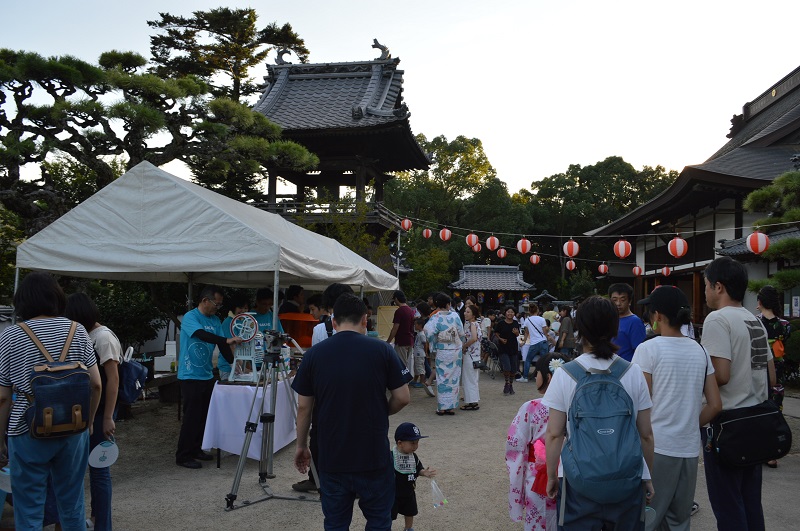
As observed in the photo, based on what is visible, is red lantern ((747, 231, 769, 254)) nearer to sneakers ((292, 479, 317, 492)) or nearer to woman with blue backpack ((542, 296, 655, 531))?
sneakers ((292, 479, 317, 492))

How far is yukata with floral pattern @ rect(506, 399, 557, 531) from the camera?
10.3ft

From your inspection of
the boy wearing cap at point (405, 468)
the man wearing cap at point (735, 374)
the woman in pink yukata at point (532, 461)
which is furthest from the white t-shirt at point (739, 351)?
the boy wearing cap at point (405, 468)

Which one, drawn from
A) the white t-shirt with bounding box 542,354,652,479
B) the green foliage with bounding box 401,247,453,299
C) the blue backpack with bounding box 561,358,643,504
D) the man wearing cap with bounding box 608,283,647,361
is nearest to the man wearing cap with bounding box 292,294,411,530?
the white t-shirt with bounding box 542,354,652,479

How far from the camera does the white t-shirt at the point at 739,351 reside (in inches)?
121

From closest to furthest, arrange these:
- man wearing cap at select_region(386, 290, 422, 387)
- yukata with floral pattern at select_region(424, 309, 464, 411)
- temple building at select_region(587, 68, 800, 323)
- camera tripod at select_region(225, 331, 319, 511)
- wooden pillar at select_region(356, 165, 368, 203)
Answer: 1. camera tripod at select_region(225, 331, 319, 511)
2. yukata with floral pattern at select_region(424, 309, 464, 411)
3. man wearing cap at select_region(386, 290, 422, 387)
4. temple building at select_region(587, 68, 800, 323)
5. wooden pillar at select_region(356, 165, 368, 203)

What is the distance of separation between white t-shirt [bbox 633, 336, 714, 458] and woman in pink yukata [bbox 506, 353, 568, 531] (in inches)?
19.4

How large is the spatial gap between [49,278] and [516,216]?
32.1 m

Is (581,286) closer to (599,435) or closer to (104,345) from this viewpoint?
(104,345)

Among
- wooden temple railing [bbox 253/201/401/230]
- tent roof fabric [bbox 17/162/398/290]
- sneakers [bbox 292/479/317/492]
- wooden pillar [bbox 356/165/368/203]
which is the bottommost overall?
sneakers [bbox 292/479/317/492]

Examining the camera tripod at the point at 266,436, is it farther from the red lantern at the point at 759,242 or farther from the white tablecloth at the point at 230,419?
the red lantern at the point at 759,242

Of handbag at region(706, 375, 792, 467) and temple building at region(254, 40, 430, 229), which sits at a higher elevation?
temple building at region(254, 40, 430, 229)

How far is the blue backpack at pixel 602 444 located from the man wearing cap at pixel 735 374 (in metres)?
1.00

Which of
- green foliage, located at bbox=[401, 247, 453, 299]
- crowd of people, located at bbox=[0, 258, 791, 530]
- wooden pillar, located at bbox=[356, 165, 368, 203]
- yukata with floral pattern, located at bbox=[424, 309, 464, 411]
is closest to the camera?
crowd of people, located at bbox=[0, 258, 791, 530]

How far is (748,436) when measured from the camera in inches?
119
